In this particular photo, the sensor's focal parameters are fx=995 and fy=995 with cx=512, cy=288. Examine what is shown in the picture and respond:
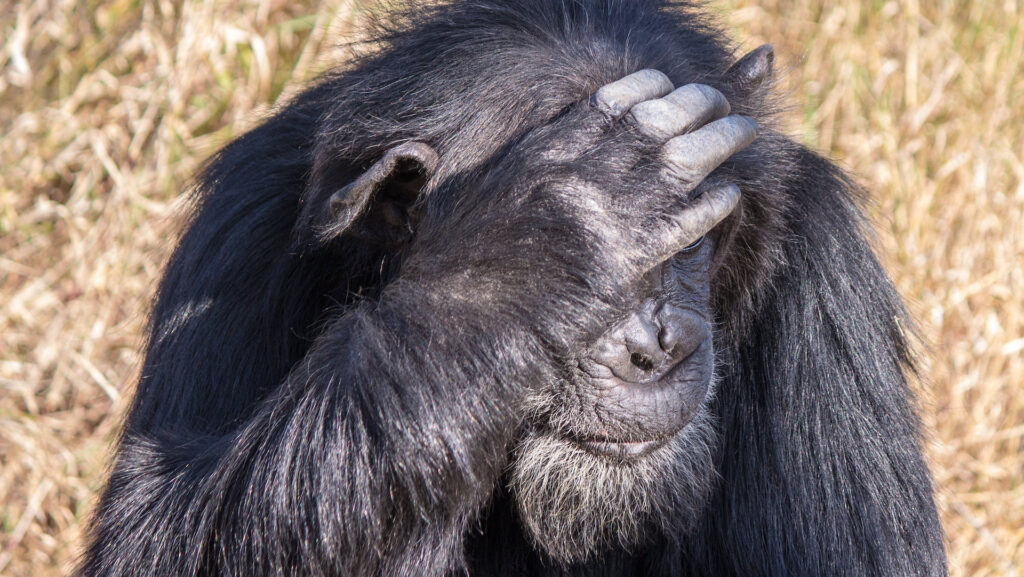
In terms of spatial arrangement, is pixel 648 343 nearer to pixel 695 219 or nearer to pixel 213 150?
pixel 695 219

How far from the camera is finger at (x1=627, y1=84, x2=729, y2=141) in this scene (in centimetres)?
217

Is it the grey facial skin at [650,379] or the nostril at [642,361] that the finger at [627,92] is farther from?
the nostril at [642,361]

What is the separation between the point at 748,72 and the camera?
107 inches

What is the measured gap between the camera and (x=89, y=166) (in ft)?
18.0

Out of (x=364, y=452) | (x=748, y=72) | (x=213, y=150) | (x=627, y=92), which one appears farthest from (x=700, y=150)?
(x=213, y=150)

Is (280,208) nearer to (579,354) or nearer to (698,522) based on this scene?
(579,354)

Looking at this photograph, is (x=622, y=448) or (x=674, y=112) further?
(x=622, y=448)

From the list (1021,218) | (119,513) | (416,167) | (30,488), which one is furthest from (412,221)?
(1021,218)

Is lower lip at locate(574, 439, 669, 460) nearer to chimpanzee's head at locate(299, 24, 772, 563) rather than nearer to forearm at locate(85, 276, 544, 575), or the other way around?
chimpanzee's head at locate(299, 24, 772, 563)

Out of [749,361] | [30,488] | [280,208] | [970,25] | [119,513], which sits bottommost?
[970,25]

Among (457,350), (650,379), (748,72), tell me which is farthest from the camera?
(748,72)

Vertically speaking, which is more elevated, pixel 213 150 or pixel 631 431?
pixel 631 431

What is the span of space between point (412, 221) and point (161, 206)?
3.38 metres

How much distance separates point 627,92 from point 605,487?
3.18 feet
